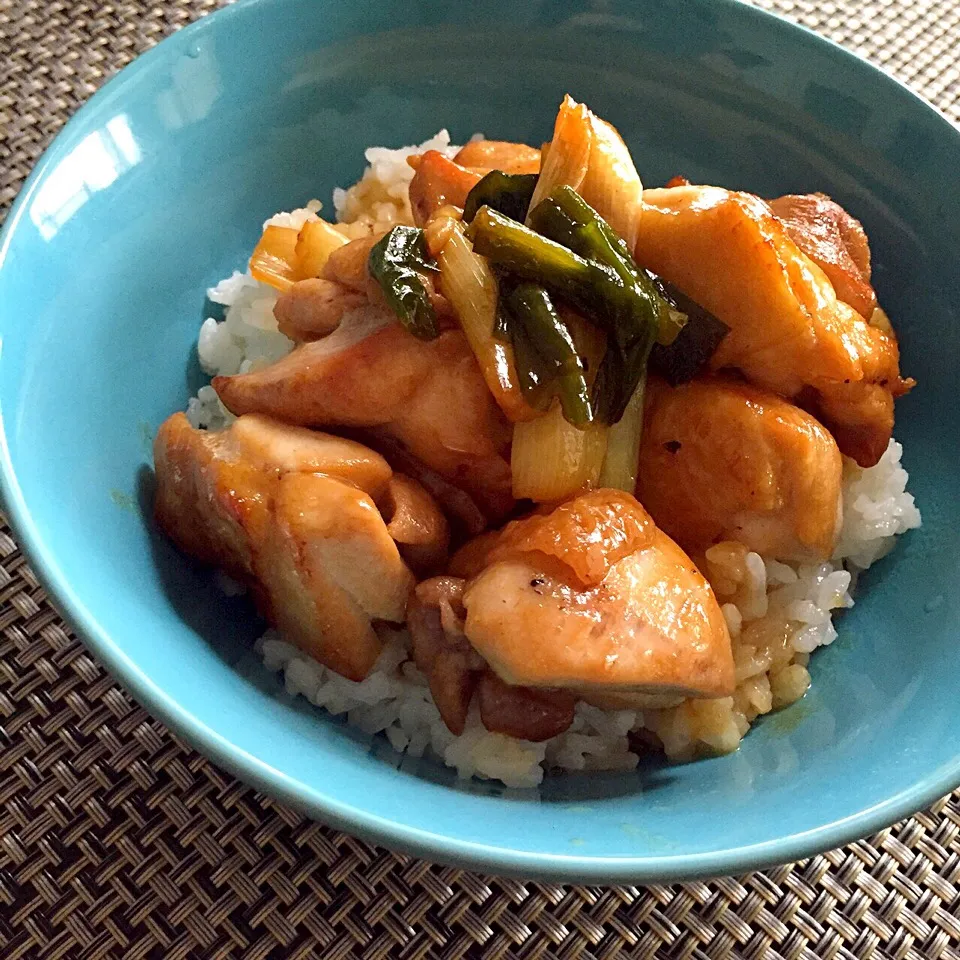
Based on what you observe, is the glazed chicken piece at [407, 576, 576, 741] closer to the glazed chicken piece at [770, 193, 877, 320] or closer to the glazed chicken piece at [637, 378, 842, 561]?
the glazed chicken piece at [637, 378, 842, 561]

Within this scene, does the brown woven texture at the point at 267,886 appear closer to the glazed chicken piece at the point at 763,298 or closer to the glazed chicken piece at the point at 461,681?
the glazed chicken piece at the point at 461,681

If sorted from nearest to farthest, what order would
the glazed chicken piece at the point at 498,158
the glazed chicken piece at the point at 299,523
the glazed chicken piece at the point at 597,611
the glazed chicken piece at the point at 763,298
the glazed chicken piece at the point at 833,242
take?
the glazed chicken piece at the point at 597,611, the glazed chicken piece at the point at 299,523, the glazed chicken piece at the point at 763,298, the glazed chicken piece at the point at 833,242, the glazed chicken piece at the point at 498,158

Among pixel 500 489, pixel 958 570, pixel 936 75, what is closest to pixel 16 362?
pixel 500 489

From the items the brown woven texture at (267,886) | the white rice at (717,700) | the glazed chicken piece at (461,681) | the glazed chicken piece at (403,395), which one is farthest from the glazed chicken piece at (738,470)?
the brown woven texture at (267,886)

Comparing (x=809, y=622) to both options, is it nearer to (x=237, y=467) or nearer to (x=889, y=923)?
(x=889, y=923)

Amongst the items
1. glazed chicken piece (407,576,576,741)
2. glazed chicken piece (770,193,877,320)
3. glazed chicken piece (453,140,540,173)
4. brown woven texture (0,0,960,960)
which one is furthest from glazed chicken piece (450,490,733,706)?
glazed chicken piece (453,140,540,173)
